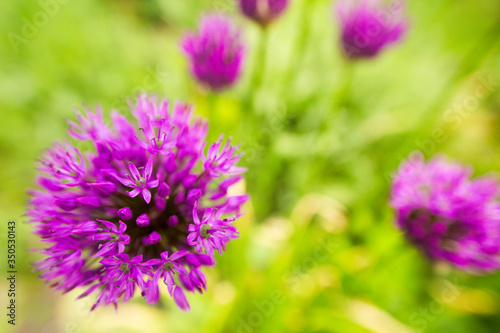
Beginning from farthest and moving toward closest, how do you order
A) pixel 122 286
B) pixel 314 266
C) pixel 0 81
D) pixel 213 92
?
pixel 0 81 → pixel 314 266 → pixel 213 92 → pixel 122 286

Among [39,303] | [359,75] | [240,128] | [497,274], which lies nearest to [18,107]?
[39,303]

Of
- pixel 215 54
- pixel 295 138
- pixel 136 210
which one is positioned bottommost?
pixel 136 210

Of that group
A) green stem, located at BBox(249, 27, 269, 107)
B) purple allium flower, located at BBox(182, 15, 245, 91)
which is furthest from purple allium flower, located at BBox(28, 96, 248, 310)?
green stem, located at BBox(249, 27, 269, 107)

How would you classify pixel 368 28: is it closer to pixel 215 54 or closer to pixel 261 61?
pixel 261 61

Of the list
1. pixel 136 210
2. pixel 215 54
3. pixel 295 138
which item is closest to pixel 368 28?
pixel 215 54

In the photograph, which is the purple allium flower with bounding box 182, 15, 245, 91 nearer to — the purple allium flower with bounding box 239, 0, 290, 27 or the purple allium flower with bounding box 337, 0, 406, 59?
the purple allium flower with bounding box 239, 0, 290, 27

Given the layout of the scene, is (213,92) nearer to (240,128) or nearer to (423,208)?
(240,128)
